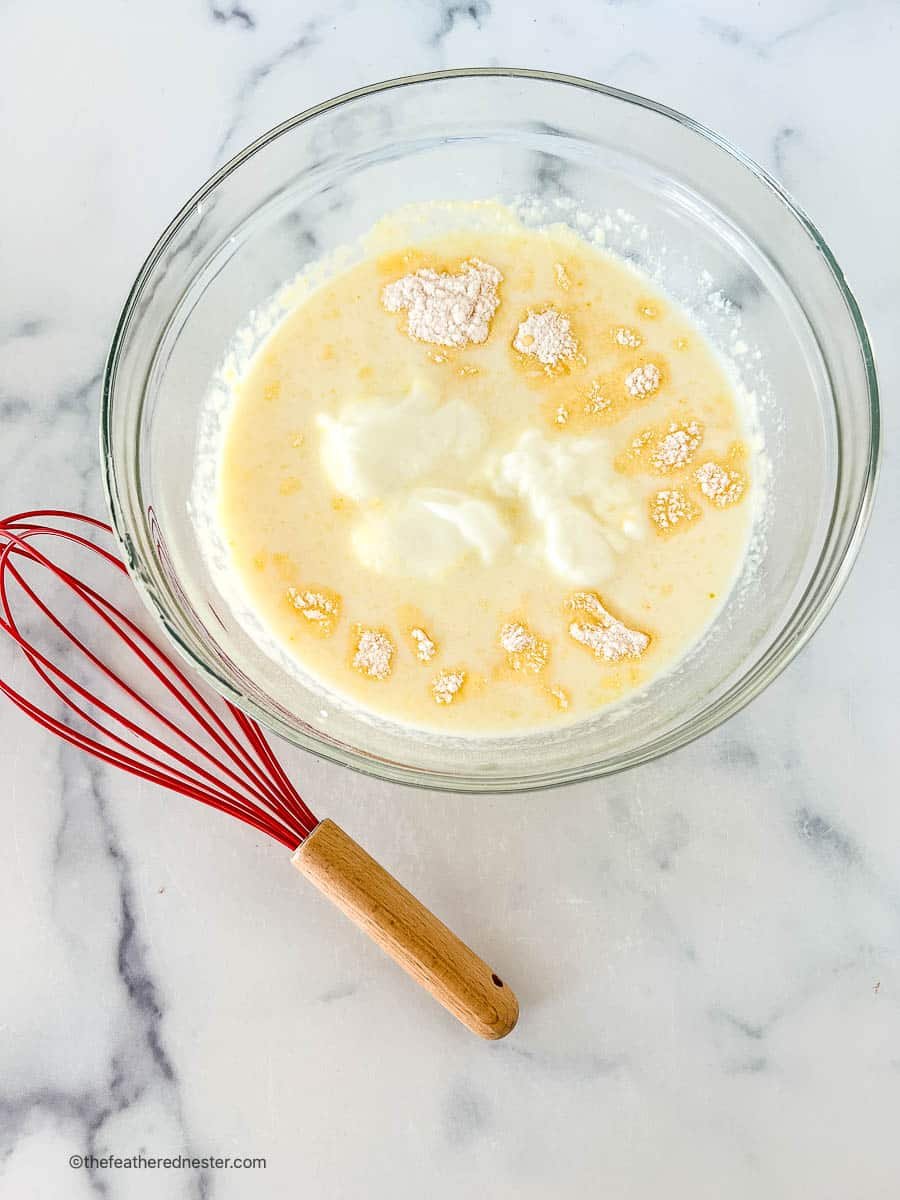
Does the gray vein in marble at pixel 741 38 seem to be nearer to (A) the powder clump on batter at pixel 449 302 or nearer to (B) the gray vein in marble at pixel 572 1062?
(A) the powder clump on batter at pixel 449 302

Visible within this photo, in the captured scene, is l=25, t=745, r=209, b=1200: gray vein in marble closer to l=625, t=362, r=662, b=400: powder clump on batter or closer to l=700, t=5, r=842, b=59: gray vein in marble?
l=625, t=362, r=662, b=400: powder clump on batter

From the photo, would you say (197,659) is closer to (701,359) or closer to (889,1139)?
(701,359)

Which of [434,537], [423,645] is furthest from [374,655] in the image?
[434,537]

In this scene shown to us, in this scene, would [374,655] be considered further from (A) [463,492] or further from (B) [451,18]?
(B) [451,18]

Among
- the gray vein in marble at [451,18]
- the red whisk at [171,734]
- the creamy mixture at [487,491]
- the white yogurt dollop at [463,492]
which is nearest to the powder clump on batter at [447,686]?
the creamy mixture at [487,491]

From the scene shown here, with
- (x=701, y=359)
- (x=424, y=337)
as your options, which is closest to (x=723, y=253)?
(x=701, y=359)

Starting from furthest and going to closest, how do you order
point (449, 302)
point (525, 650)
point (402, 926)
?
point (449, 302), point (525, 650), point (402, 926)

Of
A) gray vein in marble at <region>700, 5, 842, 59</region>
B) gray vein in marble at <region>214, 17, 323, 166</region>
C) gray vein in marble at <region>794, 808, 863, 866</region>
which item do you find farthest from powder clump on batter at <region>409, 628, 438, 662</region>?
gray vein in marble at <region>700, 5, 842, 59</region>
